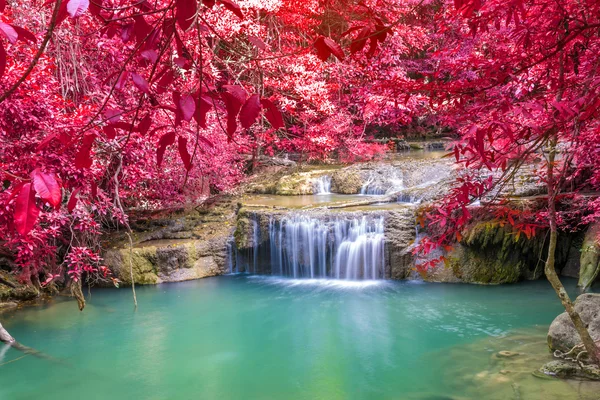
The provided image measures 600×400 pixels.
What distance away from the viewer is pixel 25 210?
3.42 feet

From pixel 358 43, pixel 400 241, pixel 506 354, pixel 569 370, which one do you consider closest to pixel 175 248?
pixel 400 241

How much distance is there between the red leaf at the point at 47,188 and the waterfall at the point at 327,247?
783 centimetres

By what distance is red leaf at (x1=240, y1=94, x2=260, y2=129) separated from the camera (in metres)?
1.18

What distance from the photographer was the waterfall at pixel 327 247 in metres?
8.72

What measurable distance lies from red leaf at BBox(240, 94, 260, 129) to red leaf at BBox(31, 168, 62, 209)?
1.46 ft

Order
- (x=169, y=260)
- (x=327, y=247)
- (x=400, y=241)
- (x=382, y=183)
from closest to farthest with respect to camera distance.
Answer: (x=400, y=241)
(x=169, y=260)
(x=327, y=247)
(x=382, y=183)

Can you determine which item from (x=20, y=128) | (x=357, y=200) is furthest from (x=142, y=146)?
(x=357, y=200)

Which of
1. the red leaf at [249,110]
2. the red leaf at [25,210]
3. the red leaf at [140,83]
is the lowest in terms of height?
the red leaf at [25,210]

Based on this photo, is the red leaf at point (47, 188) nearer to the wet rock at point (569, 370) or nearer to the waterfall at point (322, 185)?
the wet rock at point (569, 370)

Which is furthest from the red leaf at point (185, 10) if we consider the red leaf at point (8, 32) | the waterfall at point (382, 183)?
the waterfall at point (382, 183)

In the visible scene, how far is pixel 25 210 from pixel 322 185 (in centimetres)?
1104

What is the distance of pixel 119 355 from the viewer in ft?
19.1

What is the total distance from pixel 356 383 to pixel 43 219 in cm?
428

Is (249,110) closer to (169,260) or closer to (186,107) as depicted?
(186,107)
